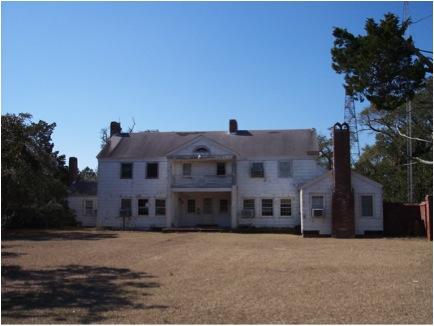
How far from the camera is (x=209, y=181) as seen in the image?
123 feet

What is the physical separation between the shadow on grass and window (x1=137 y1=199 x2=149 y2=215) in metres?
23.1

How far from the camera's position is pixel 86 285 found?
39.5 feet

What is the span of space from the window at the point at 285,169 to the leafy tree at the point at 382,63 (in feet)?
51.2

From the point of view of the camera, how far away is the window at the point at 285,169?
1469 inches

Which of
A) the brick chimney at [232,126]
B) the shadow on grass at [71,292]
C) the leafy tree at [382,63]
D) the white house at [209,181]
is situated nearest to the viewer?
the shadow on grass at [71,292]

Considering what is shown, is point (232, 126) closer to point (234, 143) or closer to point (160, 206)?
point (234, 143)

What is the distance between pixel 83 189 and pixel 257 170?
18936 millimetres

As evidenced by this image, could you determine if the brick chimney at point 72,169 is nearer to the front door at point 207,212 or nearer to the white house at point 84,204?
the white house at point 84,204

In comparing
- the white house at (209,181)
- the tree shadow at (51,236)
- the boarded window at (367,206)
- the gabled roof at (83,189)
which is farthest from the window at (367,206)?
the gabled roof at (83,189)

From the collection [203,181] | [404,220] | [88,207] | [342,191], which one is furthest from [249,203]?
[88,207]

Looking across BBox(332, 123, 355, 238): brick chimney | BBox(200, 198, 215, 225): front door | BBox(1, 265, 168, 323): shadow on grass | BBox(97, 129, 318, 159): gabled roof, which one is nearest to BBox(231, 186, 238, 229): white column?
BBox(200, 198, 215, 225): front door

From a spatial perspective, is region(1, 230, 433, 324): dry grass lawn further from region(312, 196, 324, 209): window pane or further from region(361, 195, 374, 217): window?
region(312, 196, 324, 209): window pane

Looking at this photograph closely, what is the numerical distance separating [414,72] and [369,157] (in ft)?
116

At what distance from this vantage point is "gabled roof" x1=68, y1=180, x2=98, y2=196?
4756 centimetres
